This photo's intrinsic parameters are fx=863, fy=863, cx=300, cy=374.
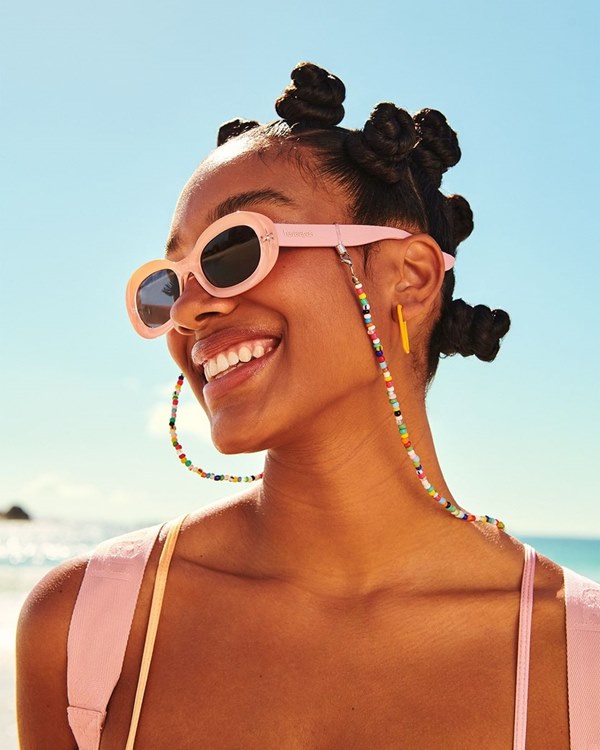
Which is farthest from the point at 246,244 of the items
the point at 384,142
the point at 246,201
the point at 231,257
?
the point at 384,142

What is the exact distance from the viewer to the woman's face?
2.41 m

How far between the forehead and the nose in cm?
16

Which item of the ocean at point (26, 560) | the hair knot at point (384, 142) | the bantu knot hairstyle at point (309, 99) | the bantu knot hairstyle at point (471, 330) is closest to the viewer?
the hair knot at point (384, 142)

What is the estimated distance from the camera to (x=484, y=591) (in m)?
→ 2.57

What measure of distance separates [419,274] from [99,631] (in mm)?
1473

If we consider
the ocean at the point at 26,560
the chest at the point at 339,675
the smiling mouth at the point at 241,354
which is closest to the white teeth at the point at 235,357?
the smiling mouth at the point at 241,354

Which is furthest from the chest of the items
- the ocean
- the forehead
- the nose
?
the ocean

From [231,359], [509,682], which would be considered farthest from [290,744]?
[231,359]

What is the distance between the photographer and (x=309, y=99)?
9.46ft

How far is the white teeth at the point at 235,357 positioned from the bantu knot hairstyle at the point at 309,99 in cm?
84

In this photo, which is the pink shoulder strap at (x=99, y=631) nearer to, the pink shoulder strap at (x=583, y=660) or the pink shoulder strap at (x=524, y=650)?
the pink shoulder strap at (x=524, y=650)

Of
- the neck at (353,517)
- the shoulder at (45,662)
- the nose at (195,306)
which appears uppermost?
the nose at (195,306)

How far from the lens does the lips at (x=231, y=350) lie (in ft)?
8.09

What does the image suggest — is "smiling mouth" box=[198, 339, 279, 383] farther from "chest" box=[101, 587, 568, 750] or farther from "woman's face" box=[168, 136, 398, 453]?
"chest" box=[101, 587, 568, 750]
